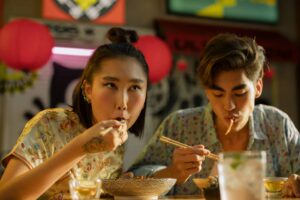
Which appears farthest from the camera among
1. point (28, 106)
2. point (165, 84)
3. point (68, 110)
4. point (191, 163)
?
point (165, 84)

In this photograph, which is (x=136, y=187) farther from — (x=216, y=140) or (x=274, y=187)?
(x=216, y=140)

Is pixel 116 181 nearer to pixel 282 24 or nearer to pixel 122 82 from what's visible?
pixel 122 82

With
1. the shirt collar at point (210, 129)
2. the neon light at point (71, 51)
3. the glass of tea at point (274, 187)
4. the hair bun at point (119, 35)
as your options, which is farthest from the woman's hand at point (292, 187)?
the neon light at point (71, 51)

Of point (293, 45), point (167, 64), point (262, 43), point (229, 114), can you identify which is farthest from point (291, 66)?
point (229, 114)

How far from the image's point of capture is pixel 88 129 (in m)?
1.46

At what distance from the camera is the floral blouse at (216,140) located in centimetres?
248

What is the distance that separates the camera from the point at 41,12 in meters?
5.64

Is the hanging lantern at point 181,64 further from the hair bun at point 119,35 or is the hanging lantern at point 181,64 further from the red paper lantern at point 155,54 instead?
the hair bun at point 119,35

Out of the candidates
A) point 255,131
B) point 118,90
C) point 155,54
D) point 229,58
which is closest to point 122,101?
point 118,90

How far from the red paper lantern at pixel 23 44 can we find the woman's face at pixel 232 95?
2293 mm

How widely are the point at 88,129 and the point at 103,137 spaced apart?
82 millimetres

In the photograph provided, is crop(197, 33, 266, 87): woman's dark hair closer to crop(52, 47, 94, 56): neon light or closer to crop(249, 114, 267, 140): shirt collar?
crop(249, 114, 267, 140): shirt collar

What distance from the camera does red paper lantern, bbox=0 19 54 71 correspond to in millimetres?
3982

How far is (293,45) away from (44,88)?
3557mm
